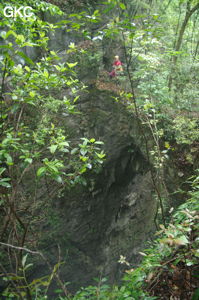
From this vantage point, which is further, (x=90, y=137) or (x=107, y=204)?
(x=107, y=204)

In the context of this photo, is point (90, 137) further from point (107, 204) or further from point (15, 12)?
point (15, 12)

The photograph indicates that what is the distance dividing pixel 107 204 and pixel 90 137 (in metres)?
2.06

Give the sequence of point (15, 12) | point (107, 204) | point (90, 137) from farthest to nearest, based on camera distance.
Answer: point (107, 204) → point (90, 137) → point (15, 12)

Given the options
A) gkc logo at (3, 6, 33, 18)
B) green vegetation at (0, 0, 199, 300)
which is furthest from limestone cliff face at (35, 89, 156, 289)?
gkc logo at (3, 6, 33, 18)

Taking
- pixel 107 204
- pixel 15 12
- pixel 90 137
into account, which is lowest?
→ pixel 107 204

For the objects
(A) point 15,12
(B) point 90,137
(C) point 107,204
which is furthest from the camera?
(C) point 107,204

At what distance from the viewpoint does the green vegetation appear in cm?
181

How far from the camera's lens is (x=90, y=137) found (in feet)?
19.2

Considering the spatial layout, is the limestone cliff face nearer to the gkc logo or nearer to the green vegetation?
the green vegetation

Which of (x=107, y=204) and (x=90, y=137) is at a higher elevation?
(x=90, y=137)

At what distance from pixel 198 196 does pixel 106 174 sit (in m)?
4.03

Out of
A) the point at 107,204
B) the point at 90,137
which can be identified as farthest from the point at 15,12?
the point at 107,204

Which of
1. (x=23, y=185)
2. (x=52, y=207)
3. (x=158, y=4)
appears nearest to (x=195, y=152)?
(x=52, y=207)

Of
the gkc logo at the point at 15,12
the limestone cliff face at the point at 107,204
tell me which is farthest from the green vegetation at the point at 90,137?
the limestone cliff face at the point at 107,204
